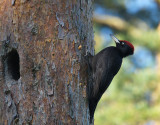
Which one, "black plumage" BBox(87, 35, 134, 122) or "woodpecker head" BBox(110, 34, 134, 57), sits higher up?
"woodpecker head" BBox(110, 34, 134, 57)

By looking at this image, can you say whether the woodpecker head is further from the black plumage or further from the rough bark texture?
the rough bark texture

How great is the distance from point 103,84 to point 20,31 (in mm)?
1330

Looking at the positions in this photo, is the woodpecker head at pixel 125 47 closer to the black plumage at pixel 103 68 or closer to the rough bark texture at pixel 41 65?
the black plumage at pixel 103 68

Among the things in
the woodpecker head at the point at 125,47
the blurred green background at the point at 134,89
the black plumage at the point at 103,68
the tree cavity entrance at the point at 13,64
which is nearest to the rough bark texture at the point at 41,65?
the tree cavity entrance at the point at 13,64

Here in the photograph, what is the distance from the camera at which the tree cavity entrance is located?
144 inches

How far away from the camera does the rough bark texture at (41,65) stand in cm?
342

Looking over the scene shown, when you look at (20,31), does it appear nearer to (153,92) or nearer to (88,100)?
(88,100)

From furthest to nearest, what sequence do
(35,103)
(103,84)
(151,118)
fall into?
(151,118) < (103,84) < (35,103)

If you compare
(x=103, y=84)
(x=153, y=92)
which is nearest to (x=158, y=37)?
(x=153, y=92)

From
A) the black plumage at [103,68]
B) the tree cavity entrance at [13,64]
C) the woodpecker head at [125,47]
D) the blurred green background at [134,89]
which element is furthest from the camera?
the blurred green background at [134,89]

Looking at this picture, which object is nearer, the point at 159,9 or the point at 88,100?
the point at 88,100

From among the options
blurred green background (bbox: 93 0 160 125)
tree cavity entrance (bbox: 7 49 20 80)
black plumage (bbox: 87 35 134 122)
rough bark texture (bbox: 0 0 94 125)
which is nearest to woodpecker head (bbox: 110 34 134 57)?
black plumage (bbox: 87 35 134 122)

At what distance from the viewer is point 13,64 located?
3744 millimetres

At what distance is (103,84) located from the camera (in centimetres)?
422
